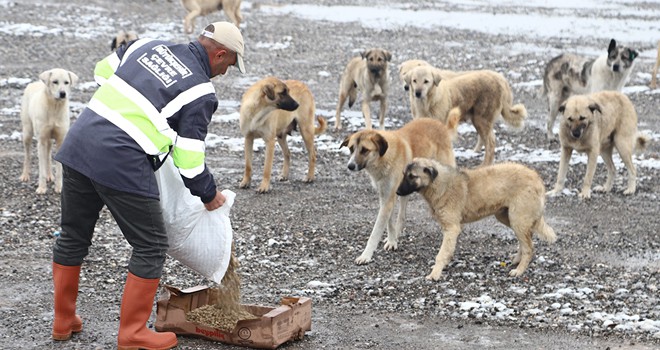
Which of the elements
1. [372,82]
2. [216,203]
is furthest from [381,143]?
[372,82]

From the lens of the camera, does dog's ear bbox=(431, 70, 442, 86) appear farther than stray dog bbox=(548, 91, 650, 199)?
Yes

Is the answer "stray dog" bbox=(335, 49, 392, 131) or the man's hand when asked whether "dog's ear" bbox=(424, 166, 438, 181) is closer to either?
the man's hand

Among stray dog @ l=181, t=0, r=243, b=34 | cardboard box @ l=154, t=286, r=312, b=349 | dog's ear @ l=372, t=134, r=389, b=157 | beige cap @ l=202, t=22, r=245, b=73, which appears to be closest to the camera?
beige cap @ l=202, t=22, r=245, b=73

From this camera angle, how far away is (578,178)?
36.6ft

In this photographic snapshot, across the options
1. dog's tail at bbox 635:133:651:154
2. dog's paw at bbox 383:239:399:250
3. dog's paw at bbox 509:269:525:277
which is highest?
dog's tail at bbox 635:133:651:154

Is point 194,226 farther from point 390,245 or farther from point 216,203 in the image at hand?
point 390,245

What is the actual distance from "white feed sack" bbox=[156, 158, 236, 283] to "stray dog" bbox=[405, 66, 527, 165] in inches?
250

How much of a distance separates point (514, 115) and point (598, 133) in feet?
5.69

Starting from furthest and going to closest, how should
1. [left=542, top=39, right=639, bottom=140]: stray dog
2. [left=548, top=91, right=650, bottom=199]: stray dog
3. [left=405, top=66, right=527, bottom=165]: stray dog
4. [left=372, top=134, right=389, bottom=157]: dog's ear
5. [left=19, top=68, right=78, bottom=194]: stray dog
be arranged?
[left=542, top=39, right=639, bottom=140]: stray dog < [left=405, top=66, right=527, bottom=165]: stray dog < [left=548, top=91, right=650, bottom=199]: stray dog < [left=19, top=68, right=78, bottom=194]: stray dog < [left=372, top=134, right=389, bottom=157]: dog's ear

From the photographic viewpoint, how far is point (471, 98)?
468 inches

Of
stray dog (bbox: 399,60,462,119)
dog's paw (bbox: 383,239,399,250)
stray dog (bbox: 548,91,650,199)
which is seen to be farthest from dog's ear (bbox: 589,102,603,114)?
dog's paw (bbox: 383,239,399,250)

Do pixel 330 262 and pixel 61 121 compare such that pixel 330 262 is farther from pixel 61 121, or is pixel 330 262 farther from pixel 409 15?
pixel 409 15

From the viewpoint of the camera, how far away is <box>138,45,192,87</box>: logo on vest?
5.18m

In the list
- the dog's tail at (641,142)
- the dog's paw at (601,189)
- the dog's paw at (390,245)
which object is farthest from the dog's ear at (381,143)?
the dog's tail at (641,142)
